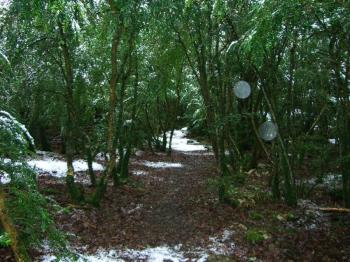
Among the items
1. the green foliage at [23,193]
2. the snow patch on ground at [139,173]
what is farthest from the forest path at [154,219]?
the green foliage at [23,193]

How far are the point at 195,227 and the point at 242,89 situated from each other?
294 inches

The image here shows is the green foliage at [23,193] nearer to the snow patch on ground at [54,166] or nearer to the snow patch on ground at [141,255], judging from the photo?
the snow patch on ground at [141,255]

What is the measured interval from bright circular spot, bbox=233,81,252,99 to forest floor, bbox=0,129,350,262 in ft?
12.7

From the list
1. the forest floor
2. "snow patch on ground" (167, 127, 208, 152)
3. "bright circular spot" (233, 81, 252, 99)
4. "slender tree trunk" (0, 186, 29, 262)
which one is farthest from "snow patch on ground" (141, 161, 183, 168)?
"slender tree trunk" (0, 186, 29, 262)

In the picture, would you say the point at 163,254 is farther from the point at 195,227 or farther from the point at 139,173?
the point at 139,173

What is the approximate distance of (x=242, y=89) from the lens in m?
15.5

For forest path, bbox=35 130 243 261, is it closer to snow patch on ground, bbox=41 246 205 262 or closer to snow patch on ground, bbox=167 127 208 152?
snow patch on ground, bbox=41 246 205 262

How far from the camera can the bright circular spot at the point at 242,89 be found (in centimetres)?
1531

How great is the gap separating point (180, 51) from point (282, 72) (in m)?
4.06

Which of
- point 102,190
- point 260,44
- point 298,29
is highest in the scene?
point 298,29

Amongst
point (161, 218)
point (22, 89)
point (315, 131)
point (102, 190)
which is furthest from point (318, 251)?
point (315, 131)

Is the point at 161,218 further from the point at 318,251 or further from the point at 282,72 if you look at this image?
the point at 282,72

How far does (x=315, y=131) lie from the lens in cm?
1791

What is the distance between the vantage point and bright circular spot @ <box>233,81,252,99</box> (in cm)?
1531
